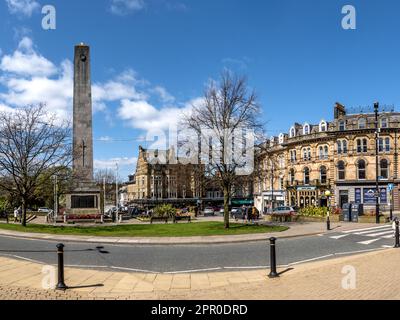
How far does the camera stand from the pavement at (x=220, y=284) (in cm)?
788

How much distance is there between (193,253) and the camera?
15000 millimetres

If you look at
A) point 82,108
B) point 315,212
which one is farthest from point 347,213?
point 82,108

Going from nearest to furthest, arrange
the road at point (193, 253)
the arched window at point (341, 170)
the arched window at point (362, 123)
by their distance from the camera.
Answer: the road at point (193, 253) < the arched window at point (362, 123) < the arched window at point (341, 170)

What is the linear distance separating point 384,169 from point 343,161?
5533 mm

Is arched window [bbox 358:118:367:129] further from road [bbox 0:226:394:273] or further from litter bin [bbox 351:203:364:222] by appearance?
road [bbox 0:226:394:273]

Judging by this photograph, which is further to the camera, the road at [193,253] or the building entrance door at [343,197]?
the building entrance door at [343,197]

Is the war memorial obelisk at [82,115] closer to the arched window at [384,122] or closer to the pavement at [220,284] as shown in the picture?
the pavement at [220,284]

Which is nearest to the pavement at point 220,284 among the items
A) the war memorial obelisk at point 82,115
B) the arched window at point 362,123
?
the war memorial obelisk at point 82,115

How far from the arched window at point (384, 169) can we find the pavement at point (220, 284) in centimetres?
4521

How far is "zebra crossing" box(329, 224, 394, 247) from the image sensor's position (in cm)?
1852

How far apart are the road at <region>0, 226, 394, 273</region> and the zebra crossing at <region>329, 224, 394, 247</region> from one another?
45 millimetres
